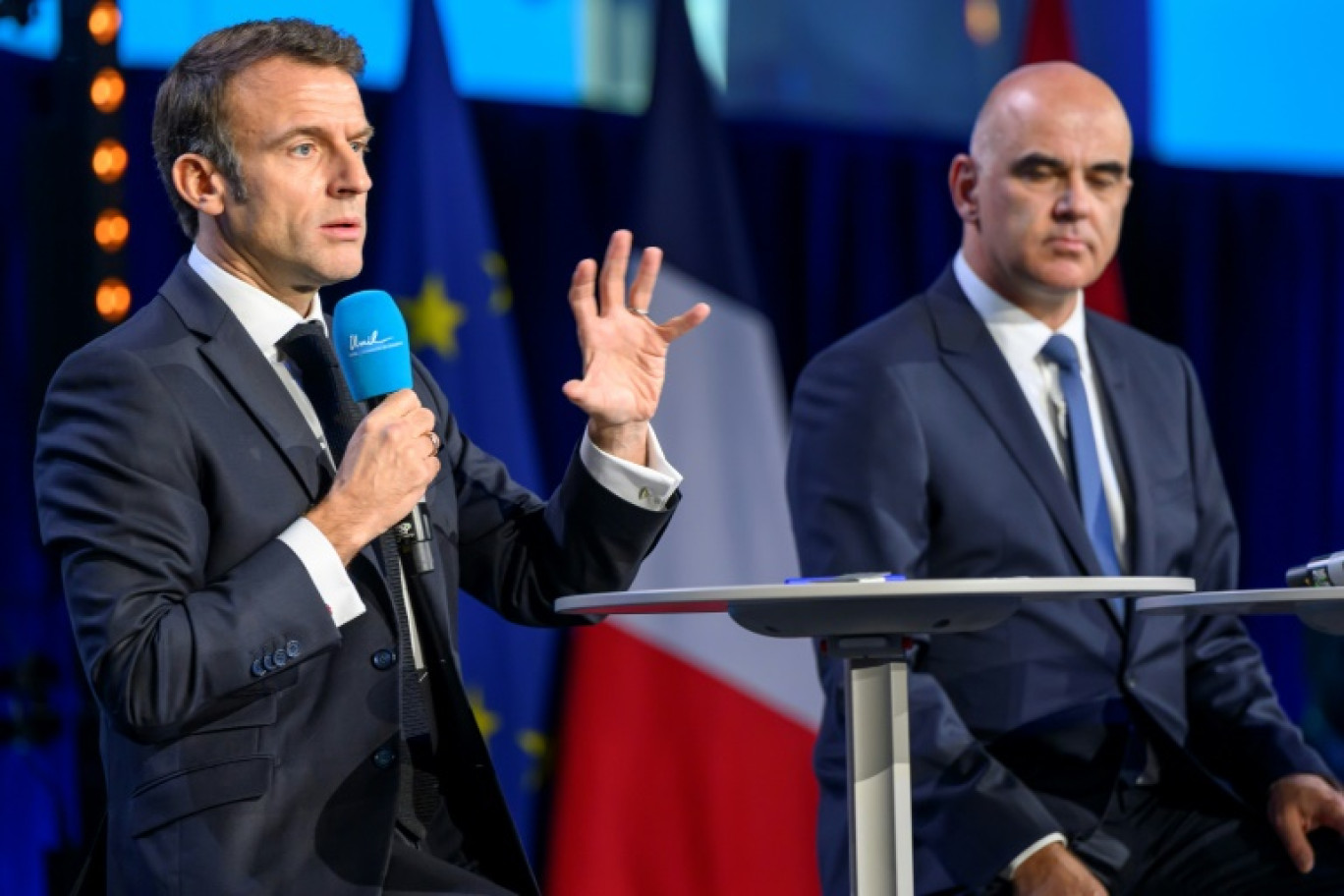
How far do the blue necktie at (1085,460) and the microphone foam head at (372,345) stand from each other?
1324mm

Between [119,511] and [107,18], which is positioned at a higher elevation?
[107,18]

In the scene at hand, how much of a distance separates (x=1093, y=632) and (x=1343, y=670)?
6.82 ft

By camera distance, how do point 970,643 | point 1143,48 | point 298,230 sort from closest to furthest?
point 298,230
point 970,643
point 1143,48

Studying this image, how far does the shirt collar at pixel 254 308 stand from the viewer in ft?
7.31

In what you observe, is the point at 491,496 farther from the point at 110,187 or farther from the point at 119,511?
the point at 110,187

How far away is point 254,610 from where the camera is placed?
1.95 metres

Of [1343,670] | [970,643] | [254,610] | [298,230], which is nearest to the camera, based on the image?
[254,610]

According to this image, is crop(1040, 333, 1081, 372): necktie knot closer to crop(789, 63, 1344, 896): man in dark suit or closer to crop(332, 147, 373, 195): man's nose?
crop(789, 63, 1344, 896): man in dark suit

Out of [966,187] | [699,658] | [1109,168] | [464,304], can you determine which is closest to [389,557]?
[966,187]

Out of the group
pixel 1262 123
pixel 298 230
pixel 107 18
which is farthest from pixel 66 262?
pixel 1262 123

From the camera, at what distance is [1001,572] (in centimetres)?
287

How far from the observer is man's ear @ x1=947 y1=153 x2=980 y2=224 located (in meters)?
3.18

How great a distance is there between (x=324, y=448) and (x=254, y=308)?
20 cm

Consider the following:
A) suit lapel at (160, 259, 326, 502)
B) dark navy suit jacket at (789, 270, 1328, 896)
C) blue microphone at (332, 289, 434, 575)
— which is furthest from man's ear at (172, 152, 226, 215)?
dark navy suit jacket at (789, 270, 1328, 896)
